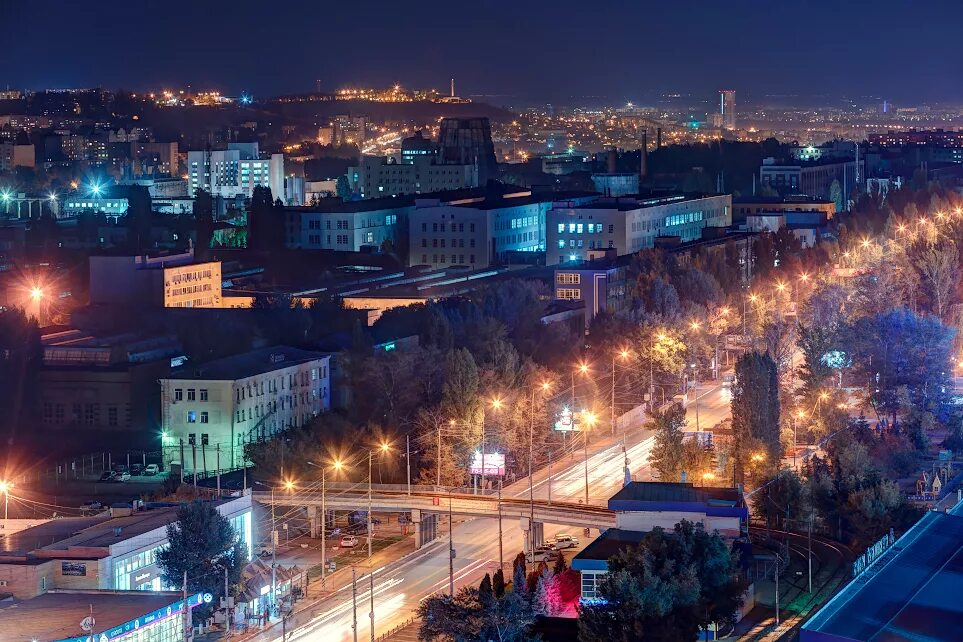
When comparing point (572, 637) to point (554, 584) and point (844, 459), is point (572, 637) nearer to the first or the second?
point (554, 584)

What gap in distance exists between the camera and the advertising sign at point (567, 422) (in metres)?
22.6

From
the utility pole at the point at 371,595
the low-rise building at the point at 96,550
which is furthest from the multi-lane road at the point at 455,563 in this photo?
the low-rise building at the point at 96,550

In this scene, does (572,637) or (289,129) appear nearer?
(572,637)

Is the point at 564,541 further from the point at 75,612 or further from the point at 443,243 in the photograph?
the point at 443,243

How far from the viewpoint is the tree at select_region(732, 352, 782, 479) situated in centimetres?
2048

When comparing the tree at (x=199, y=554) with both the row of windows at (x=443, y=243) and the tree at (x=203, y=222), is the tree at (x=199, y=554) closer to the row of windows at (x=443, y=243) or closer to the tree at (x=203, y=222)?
the tree at (x=203, y=222)

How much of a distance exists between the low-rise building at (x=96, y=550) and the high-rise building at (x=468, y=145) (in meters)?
46.5

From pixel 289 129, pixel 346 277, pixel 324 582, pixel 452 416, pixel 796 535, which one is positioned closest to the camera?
pixel 324 582

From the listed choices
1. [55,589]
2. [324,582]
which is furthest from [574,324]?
[55,589]

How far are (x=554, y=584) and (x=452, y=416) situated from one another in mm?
6304

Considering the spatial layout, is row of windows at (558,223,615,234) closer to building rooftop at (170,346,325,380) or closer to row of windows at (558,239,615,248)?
row of windows at (558,239,615,248)

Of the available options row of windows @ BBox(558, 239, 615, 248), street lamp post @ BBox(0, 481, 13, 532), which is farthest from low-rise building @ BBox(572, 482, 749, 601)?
row of windows @ BBox(558, 239, 615, 248)

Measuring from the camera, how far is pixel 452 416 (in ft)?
70.8

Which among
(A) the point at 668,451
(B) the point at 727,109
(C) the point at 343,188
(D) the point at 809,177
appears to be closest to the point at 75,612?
(A) the point at 668,451
